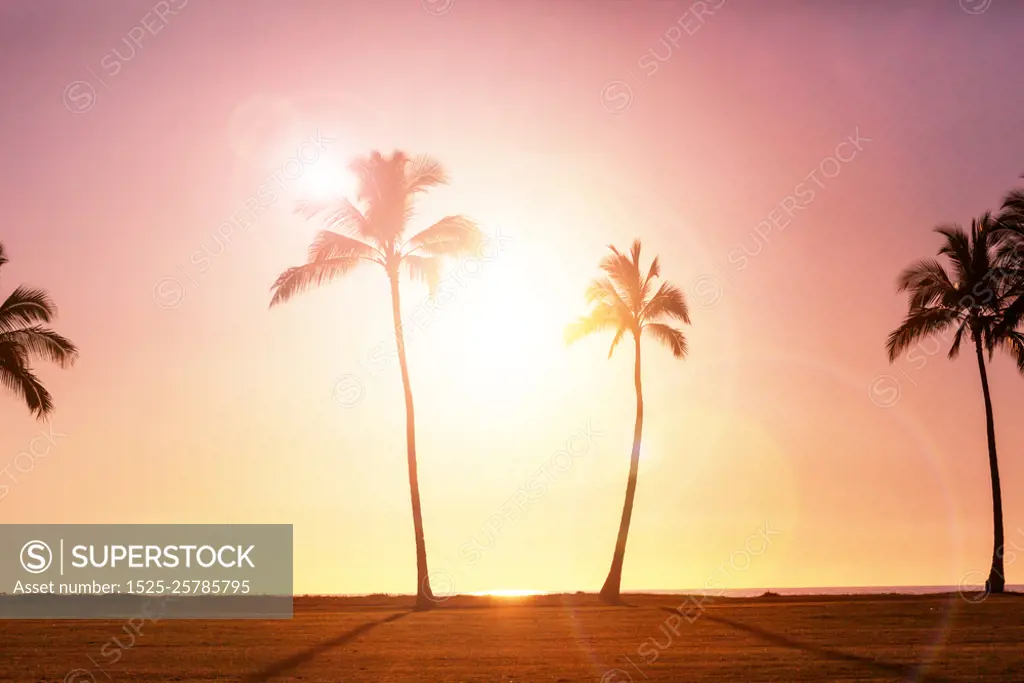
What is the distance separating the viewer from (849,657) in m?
21.4

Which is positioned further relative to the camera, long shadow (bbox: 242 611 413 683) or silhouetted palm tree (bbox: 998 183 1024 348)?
silhouetted palm tree (bbox: 998 183 1024 348)

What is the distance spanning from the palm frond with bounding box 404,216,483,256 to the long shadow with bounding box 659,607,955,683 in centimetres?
1741

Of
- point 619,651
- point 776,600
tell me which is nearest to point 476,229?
point 776,600

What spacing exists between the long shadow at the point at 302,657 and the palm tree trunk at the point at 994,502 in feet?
76.5

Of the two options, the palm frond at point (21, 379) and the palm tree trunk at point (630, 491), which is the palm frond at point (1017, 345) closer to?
the palm tree trunk at point (630, 491)

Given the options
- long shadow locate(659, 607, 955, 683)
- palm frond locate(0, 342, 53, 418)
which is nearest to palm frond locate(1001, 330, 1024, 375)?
long shadow locate(659, 607, 955, 683)

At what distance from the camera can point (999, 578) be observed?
40.2 metres

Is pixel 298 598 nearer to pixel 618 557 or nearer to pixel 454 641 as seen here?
pixel 618 557

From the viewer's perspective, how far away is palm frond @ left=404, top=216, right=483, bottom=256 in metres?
40.1

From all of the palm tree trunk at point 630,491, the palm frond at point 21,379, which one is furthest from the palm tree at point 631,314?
the palm frond at point 21,379

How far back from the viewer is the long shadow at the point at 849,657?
1845 centimetres

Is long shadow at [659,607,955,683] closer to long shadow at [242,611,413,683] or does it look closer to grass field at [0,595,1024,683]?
grass field at [0,595,1024,683]

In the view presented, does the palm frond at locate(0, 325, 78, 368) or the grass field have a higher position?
the palm frond at locate(0, 325, 78, 368)

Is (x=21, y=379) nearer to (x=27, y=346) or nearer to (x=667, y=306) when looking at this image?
(x=27, y=346)
